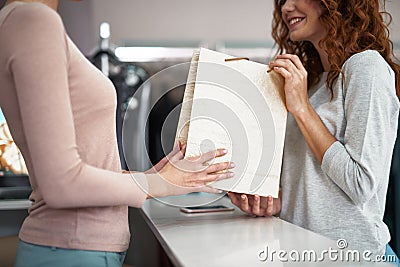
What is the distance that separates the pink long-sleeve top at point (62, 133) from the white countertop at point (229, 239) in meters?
0.12

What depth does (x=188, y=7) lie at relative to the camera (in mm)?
2773

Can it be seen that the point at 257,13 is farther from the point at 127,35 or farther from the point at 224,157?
the point at 224,157

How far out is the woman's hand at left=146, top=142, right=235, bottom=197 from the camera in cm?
91

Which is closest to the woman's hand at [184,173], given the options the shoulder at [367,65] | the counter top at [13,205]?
the shoulder at [367,65]

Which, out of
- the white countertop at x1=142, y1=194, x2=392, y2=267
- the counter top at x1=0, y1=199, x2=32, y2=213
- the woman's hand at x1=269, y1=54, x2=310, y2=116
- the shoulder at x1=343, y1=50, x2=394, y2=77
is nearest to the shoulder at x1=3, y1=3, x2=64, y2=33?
the white countertop at x1=142, y1=194, x2=392, y2=267

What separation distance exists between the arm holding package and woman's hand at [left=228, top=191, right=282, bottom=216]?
483mm

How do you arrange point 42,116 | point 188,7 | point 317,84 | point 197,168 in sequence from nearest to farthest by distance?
point 42,116
point 197,168
point 317,84
point 188,7

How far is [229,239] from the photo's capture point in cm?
98

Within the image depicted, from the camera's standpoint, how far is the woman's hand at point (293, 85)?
113cm

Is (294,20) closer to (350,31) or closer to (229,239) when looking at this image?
(350,31)

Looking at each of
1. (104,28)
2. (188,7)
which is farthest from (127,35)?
(188,7)

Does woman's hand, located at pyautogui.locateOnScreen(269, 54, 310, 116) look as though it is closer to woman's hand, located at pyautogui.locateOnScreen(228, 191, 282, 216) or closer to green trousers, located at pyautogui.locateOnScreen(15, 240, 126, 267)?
woman's hand, located at pyautogui.locateOnScreen(228, 191, 282, 216)

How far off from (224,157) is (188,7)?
1.88m

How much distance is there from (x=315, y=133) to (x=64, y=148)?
581 millimetres
